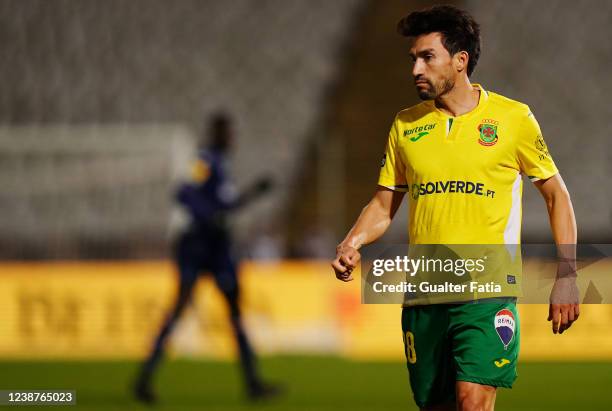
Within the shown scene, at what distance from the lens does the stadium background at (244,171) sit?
13258mm

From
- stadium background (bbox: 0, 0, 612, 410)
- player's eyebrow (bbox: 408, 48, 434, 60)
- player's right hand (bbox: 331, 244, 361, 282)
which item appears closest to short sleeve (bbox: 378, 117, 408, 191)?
player's eyebrow (bbox: 408, 48, 434, 60)

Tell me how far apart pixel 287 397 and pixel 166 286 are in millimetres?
5237

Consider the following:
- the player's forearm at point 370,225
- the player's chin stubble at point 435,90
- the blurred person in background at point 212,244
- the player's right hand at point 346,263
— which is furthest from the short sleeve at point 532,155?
the blurred person in background at point 212,244

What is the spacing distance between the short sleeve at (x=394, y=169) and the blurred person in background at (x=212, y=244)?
4607 mm

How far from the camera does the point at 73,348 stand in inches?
558

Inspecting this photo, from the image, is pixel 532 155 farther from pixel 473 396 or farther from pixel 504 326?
pixel 473 396

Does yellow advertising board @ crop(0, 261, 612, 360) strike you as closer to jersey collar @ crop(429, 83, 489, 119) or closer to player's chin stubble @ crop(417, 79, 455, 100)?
jersey collar @ crop(429, 83, 489, 119)

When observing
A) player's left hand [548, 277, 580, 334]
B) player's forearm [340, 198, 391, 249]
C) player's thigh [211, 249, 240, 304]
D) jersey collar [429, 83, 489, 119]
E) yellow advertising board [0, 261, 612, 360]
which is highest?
jersey collar [429, 83, 489, 119]

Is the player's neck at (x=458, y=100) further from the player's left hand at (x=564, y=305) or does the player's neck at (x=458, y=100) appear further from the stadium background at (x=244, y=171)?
the stadium background at (x=244, y=171)

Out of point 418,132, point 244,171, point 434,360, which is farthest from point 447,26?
point 244,171

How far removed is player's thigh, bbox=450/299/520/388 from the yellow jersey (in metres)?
0.24

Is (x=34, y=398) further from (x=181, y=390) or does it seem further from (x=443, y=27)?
(x=443, y=27)

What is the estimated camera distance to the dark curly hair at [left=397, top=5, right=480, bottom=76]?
4.31 metres

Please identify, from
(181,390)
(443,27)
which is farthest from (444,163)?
(181,390)
